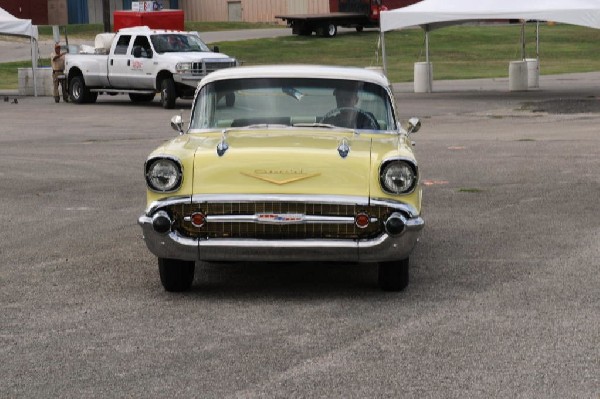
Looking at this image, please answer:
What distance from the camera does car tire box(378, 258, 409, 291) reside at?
9.30 metres

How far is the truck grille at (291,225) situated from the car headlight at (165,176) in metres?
0.32

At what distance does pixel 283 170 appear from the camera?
9094 millimetres

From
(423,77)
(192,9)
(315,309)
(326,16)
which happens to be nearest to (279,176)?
(315,309)

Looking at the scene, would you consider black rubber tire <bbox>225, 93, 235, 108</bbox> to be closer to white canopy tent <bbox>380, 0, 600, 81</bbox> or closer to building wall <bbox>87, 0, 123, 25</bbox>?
white canopy tent <bbox>380, 0, 600, 81</bbox>

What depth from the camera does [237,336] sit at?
806cm

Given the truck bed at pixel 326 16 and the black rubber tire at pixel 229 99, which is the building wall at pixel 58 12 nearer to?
the truck bed at pixel 326 16

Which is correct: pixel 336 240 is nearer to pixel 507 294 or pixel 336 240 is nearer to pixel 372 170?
pixel 372 170

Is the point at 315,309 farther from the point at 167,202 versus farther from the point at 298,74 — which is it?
the point at 298,74

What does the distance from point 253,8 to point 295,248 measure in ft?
247

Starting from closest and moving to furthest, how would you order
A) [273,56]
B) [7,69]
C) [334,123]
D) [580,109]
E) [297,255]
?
[297,255], [334,123], [580,109], [7,69], [273,56]

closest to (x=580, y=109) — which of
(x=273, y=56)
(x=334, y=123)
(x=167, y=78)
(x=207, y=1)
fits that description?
(x=167, y=78)

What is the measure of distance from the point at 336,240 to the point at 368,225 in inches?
9.2

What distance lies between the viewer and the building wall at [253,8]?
79975 millimetres

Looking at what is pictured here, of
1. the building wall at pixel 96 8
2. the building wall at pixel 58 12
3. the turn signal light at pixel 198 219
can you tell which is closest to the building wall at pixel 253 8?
the building wall at pixel 96 8
